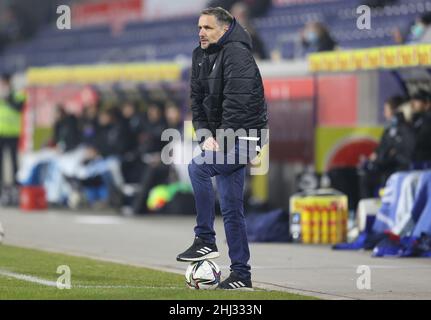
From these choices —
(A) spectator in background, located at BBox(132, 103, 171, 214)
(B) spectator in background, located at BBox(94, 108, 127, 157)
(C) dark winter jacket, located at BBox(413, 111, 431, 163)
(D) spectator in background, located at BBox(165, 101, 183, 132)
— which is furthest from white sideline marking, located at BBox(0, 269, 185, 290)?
(B) spectator in background, located at BBox(94, 108, 127, 157)

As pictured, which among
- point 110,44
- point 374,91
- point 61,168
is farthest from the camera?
point 110,44

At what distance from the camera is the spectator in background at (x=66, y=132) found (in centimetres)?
2306

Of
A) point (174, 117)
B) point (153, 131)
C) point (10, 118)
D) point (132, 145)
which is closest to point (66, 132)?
point (132, 145)

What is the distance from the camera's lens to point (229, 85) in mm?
9352

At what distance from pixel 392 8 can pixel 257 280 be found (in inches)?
518

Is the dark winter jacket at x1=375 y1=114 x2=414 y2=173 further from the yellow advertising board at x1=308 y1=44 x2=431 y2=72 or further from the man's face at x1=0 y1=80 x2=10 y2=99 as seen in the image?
the man's face at x1=0 y1=80 x2=10 y2=99

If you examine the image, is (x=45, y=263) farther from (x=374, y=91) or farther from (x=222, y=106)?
(x=374, y=91)

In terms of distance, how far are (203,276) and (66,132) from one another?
14.0 meters

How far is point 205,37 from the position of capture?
9.44 metres

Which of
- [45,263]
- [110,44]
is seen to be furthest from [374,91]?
[110,44]

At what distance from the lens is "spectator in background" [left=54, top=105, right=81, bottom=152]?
2306 centimetres

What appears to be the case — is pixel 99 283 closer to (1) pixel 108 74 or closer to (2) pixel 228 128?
(2) pixel 228 128

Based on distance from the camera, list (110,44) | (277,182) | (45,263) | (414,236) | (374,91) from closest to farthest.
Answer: (45,263), (414,236), (374,91), (277,182), (110,44)

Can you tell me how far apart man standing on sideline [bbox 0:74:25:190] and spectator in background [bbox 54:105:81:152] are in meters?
1.83
